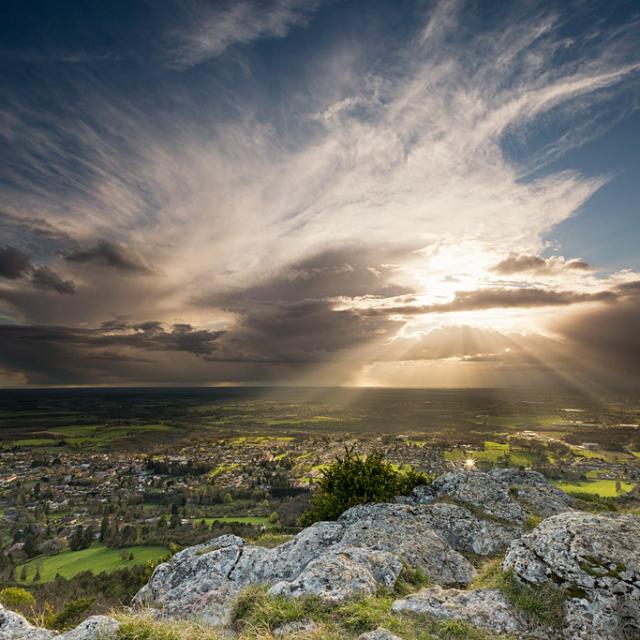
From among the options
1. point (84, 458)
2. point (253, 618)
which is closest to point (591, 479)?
point (253, 618)

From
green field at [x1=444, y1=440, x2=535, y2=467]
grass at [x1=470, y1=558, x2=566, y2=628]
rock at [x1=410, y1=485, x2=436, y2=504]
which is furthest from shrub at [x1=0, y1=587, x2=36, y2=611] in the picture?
green field at [x1=444, y1=440, x2=535, y2=467]

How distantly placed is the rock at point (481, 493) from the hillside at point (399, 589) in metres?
3.16

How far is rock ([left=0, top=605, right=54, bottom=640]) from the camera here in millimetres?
8453

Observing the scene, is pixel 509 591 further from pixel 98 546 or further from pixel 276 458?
pixel 276 458

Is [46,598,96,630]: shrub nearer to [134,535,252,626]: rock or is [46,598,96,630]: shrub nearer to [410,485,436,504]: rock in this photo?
[134,535,252,626]: rock

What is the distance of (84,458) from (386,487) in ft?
645

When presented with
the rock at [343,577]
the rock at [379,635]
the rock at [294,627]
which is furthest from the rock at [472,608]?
the rock at [294,627]

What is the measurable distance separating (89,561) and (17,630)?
258 feet

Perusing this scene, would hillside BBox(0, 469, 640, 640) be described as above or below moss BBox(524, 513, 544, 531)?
above

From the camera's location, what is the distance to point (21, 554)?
75.9 meters

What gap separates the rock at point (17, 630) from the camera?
8453mm

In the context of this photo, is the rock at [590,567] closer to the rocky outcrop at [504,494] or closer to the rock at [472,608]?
the rock at [472,608]

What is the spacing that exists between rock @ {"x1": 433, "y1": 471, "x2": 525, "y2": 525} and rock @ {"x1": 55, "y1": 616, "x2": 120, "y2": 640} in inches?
854

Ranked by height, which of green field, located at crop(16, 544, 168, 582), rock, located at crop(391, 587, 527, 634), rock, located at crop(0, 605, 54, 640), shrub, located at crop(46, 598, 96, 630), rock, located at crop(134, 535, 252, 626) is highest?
rock, located at crop(0, 605, 54, 640)
